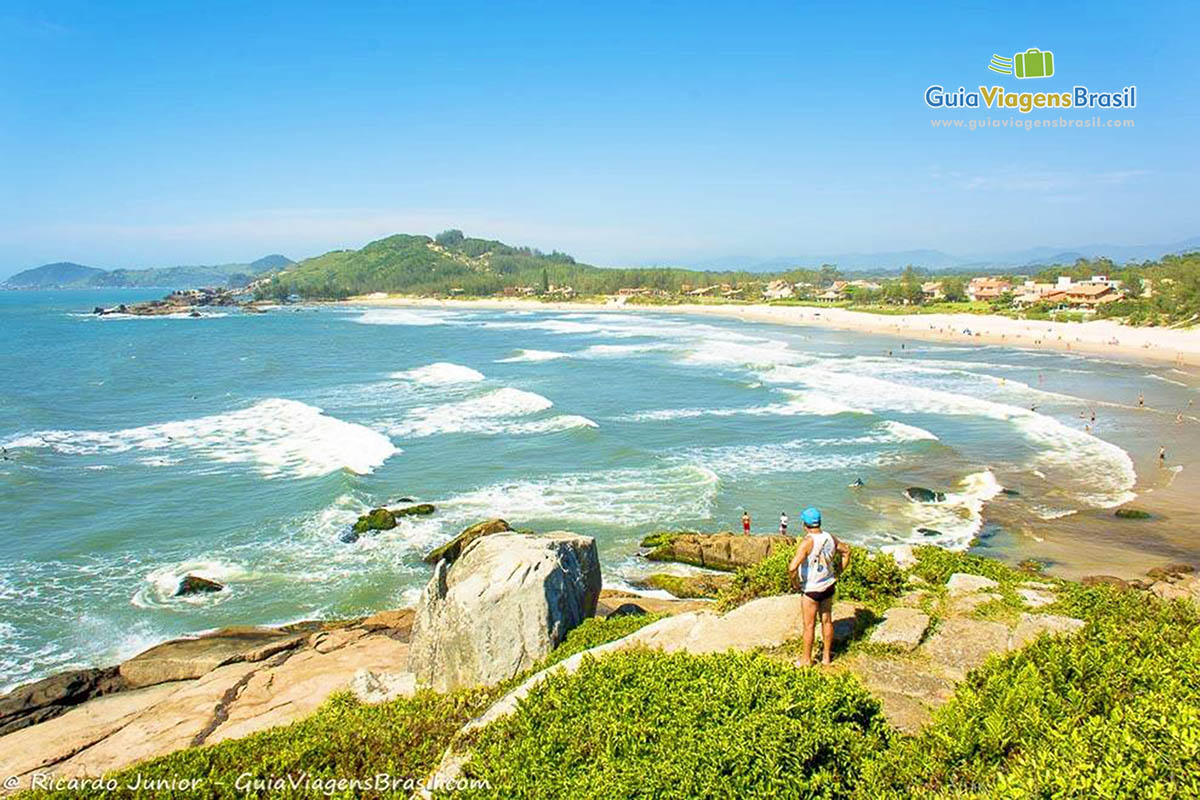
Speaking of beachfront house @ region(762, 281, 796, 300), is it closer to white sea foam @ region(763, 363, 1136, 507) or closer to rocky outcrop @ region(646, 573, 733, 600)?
white sea foam @ region(763, 363, 1136, 507)

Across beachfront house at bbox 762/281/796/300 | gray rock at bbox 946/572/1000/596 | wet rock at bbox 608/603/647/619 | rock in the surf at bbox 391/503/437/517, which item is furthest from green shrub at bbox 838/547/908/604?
beachfront house at bbox 762/281/796/300

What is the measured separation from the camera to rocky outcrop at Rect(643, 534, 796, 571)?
2122 cm

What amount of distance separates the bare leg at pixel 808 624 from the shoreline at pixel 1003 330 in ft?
223

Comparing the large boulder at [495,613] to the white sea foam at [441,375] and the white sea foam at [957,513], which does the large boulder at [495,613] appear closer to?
the white sea foam at [957,513]

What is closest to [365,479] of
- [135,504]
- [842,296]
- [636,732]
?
[135,504]

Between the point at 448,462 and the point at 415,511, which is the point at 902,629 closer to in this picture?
the point at 415,511

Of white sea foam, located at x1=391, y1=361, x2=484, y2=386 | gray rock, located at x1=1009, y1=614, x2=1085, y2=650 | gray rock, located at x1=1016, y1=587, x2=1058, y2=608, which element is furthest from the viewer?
white sea foam, located at x1=391, y1=361, x2=484, y2=386

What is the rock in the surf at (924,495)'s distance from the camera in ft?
87.7

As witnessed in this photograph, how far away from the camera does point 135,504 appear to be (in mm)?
26547

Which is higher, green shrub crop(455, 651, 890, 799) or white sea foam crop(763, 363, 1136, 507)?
green shrub crop(455, 651, 890, 799)

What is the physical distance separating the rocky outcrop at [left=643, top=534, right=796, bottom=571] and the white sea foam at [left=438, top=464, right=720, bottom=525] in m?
2.62

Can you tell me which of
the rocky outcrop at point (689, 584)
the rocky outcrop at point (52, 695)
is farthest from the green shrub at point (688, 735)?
the rocky outcrop at point (52, 695)

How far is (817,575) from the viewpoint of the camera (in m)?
7.89

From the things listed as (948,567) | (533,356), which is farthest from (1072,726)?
(533,356)
